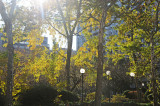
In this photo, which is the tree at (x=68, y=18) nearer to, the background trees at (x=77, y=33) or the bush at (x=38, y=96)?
the background trees at (x=77, y=33)

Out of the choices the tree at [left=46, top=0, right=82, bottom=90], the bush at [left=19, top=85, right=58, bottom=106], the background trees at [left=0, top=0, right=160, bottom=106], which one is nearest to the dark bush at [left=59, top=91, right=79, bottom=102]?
the background trees at [left=0, top=0, right=160, bottom=106]

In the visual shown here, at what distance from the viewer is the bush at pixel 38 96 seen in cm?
1098

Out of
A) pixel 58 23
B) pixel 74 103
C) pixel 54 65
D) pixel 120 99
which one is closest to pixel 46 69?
pixel 54 65

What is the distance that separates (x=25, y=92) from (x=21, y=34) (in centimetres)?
367

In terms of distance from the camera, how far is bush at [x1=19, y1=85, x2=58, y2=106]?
11.0 m

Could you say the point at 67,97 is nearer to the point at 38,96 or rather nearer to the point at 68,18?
the point at 38,96

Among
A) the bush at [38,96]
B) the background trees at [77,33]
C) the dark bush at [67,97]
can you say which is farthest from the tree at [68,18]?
the bush at [38,96]

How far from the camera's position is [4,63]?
11.5 meters

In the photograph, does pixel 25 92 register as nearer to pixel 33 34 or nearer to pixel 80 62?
pixel 33 34

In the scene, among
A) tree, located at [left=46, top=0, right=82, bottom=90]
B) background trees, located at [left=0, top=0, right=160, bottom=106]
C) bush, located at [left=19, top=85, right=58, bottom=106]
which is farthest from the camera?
tree, located at [left=46, top=0, right=82, bottom=90]

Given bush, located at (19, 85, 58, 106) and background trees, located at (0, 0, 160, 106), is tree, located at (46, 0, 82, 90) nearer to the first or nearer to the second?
background trees, located at (0, 0, 160, 106)

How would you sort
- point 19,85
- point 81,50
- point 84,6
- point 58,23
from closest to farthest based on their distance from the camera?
point 19,85
point 84,6
point 58,23
point 81,50

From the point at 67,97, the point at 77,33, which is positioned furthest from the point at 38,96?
the point at 77,33

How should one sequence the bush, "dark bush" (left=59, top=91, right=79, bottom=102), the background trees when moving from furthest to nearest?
"dark bush" (left=59, top=91, right=79, bottom=102) → the background trees → the bush
